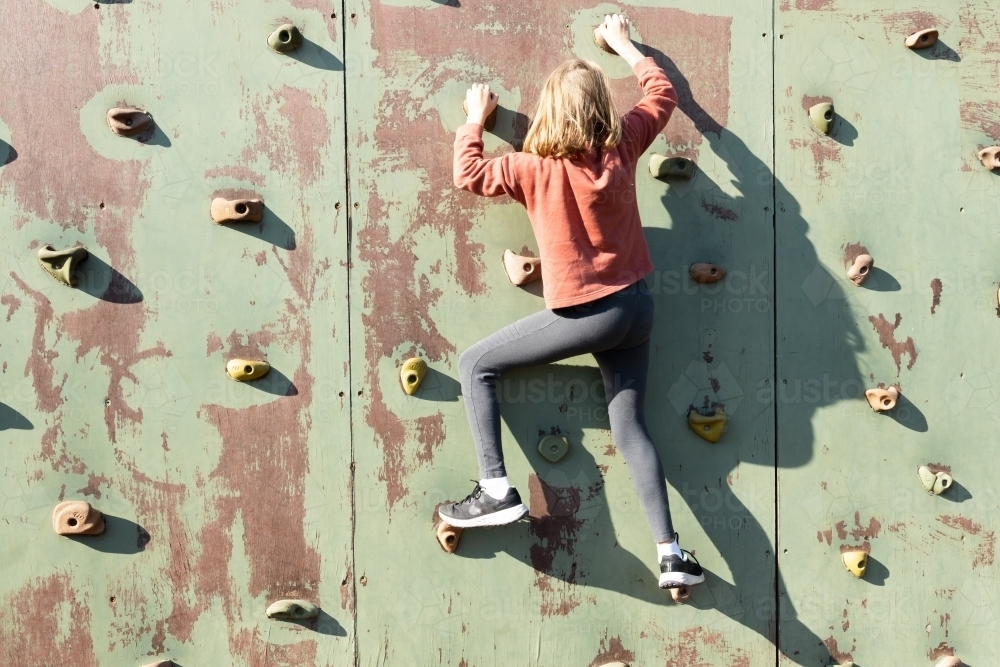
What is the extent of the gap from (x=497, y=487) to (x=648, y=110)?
4.02 ft

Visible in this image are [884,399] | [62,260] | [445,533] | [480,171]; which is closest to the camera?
[480,171]

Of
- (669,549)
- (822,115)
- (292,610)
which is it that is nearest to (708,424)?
(669,549)

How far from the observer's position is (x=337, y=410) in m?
2.63

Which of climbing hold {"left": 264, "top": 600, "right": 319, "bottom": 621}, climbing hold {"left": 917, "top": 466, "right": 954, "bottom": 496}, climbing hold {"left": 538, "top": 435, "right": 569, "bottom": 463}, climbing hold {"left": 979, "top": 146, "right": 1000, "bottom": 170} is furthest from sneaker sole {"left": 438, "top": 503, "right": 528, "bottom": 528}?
climbing hold {"left": 979, "top": 146, "right": 1000, "bottom": 170}

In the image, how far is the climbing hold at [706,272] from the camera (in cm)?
266

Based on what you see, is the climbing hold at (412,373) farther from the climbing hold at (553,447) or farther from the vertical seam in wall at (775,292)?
the vertical seam in wall at (775,292)

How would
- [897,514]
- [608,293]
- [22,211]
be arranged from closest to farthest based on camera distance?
[608,293] → [22,211] → [897,514]

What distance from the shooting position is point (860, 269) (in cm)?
270

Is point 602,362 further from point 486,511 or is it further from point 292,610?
point 292,610

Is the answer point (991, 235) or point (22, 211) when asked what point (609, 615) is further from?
point (22, 211)

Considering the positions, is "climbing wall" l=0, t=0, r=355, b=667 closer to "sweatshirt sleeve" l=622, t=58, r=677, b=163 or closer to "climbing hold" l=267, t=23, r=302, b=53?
"climbing hold" l=267, t=23, r=302, b=53

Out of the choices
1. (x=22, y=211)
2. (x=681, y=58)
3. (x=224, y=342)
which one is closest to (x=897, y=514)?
(x=681, y=58)

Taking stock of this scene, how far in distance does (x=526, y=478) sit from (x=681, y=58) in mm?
1474

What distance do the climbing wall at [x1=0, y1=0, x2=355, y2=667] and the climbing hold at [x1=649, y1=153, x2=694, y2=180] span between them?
1003 mm
